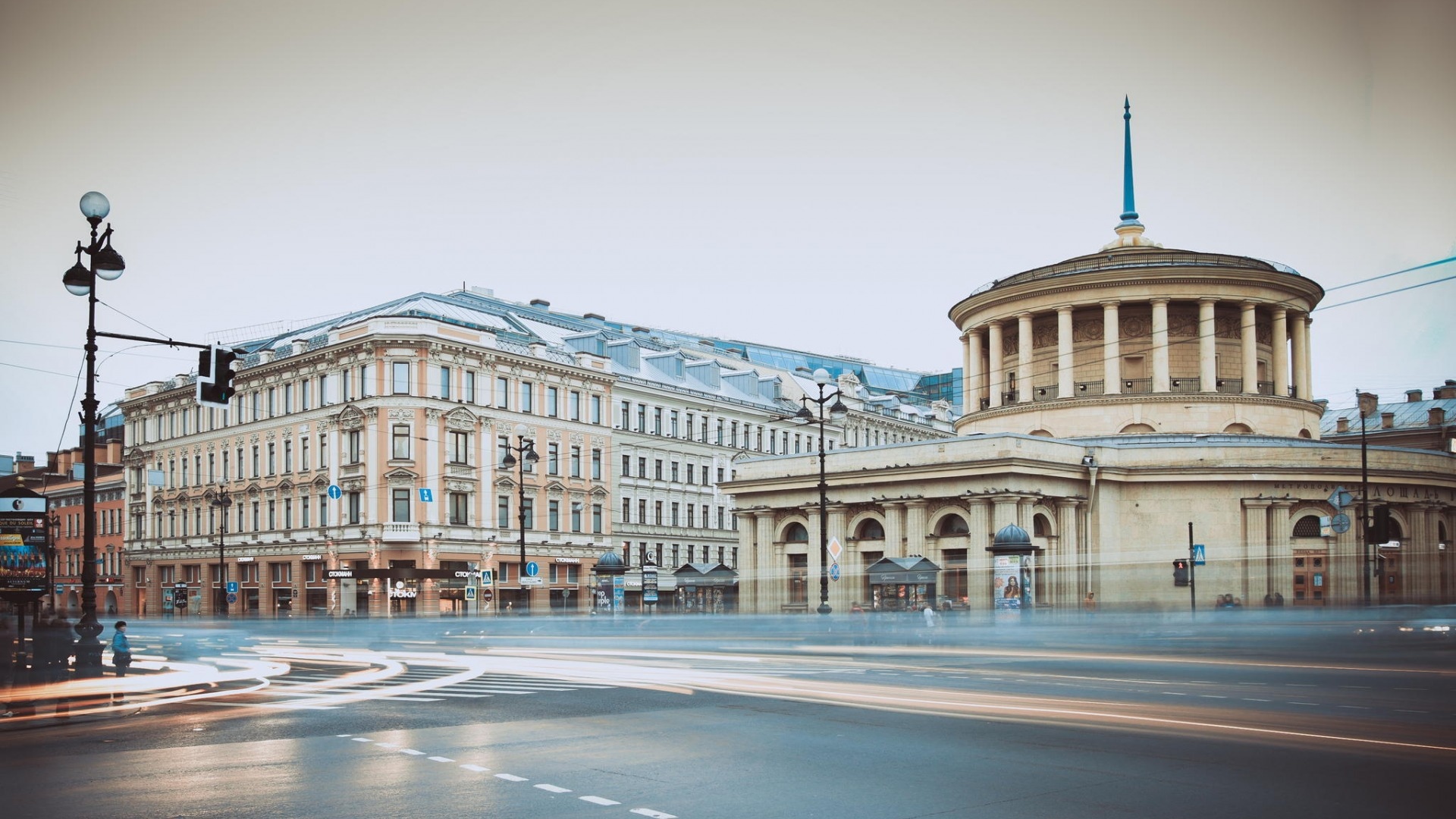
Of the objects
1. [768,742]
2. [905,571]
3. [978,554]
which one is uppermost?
[978,554]

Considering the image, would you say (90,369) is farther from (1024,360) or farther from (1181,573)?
(1024,360)

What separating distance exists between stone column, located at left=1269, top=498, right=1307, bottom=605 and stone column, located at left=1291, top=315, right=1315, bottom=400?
1134 centimetres

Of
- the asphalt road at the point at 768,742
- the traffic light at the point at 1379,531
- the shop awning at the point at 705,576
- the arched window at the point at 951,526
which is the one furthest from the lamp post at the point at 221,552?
the traffic light at the point at 1379,531

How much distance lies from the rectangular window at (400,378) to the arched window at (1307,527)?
1679 inches

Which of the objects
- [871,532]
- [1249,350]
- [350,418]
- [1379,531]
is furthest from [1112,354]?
[350,418]

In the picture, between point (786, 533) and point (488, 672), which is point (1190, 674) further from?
point (786, 533)

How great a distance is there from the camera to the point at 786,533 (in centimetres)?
5994

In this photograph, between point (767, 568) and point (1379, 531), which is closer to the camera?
point (1379, 531)

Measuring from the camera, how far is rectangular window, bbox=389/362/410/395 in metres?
63.9

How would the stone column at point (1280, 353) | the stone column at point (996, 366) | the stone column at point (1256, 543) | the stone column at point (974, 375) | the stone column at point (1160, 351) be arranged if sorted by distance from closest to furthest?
the stone column at point (1256, 543)
the stone column at point (1160, 351)
the stone column at point (1280, 353)
the stone column at point (996, 366)
the stone column at point (974, 375)

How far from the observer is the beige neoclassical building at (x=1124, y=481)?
50.9m

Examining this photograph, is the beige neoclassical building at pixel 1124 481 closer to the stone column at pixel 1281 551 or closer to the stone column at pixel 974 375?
the stone column at pixel 1281 551

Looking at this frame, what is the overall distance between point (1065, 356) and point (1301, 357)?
42.6ft

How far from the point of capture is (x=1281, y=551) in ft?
178
